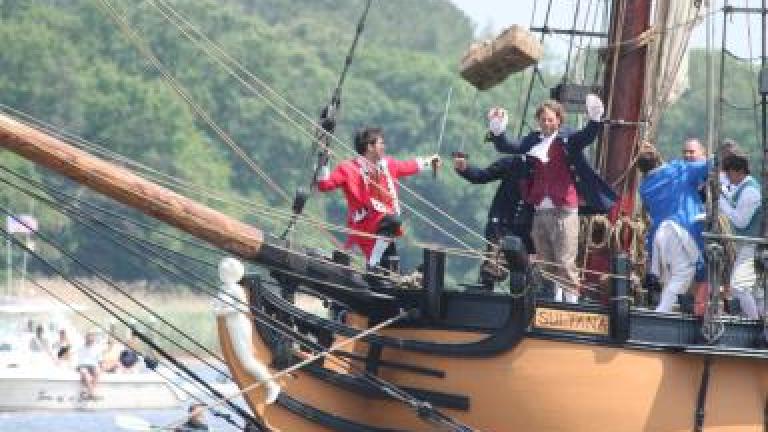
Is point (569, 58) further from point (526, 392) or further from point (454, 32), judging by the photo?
point (454, 32)

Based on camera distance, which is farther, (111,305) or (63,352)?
(63,352)

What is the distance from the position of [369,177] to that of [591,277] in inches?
75.1

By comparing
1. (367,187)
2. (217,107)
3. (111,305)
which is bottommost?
(111,305)

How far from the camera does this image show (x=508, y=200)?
1736cm

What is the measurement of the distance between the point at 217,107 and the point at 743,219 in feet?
188

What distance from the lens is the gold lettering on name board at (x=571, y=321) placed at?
15508mm

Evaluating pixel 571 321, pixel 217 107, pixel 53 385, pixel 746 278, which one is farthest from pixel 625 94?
pixel 217 107

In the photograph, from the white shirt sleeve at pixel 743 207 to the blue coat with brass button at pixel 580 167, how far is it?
29.2 inches

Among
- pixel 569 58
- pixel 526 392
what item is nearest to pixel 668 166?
pixel 526 392

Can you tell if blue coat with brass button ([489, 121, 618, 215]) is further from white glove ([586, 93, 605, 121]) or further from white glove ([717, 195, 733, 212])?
white glove ([717, 195, 733, 212])

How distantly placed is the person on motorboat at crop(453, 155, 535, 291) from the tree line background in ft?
124

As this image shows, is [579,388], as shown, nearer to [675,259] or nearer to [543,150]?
[675,259]

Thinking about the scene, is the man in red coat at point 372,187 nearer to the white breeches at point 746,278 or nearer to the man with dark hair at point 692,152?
the man with dark hair at point 692,152

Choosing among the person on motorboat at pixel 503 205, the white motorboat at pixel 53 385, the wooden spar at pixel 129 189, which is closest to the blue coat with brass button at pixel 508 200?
the person on motorboat at pixel 503 205
